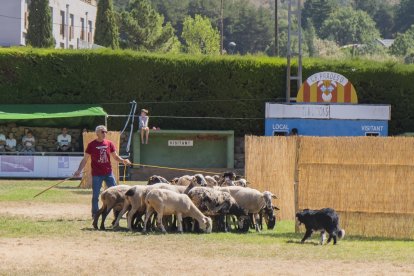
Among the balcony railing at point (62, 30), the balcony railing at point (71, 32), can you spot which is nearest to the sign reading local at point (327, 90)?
the balcony railing at point (62, 30)

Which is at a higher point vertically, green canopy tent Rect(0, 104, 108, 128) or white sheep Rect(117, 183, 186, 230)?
green canopy tent Rect(0, 104, 108, 128)

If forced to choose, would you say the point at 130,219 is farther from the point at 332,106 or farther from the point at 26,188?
the point at 332,106

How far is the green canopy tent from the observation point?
145ft

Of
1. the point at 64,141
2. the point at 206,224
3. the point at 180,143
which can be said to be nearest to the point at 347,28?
the point at 180,143

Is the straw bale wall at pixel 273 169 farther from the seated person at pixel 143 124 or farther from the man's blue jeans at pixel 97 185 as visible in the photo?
the seated person at pixel 143 124

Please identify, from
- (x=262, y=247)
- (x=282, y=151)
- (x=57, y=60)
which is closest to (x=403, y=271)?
(x=262, y=247)

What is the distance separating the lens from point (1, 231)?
798 inches

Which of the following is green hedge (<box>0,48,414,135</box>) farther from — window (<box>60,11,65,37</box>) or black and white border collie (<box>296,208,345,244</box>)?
window (<box>60,11,65,37</box>)

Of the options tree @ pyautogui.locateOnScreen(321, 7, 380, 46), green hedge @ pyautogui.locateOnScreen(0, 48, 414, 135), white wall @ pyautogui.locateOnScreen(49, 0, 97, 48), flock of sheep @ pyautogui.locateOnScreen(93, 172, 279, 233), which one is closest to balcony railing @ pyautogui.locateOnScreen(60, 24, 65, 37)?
white wall @ pyautogui.locateOnScreen(49, 0, 97, 48)

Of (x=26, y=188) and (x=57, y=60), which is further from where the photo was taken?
(x=57, y=60)

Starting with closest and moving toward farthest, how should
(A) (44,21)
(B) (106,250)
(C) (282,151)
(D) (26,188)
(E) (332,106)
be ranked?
(B) (106,250), (C) (282,151), (D) (26,188), (E) (332,106), (A) (44,21)

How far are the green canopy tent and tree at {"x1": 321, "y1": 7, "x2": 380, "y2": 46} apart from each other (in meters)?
134

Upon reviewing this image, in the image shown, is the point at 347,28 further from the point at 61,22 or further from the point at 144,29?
the point at 61,22

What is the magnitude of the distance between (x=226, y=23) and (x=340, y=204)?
13545cm
